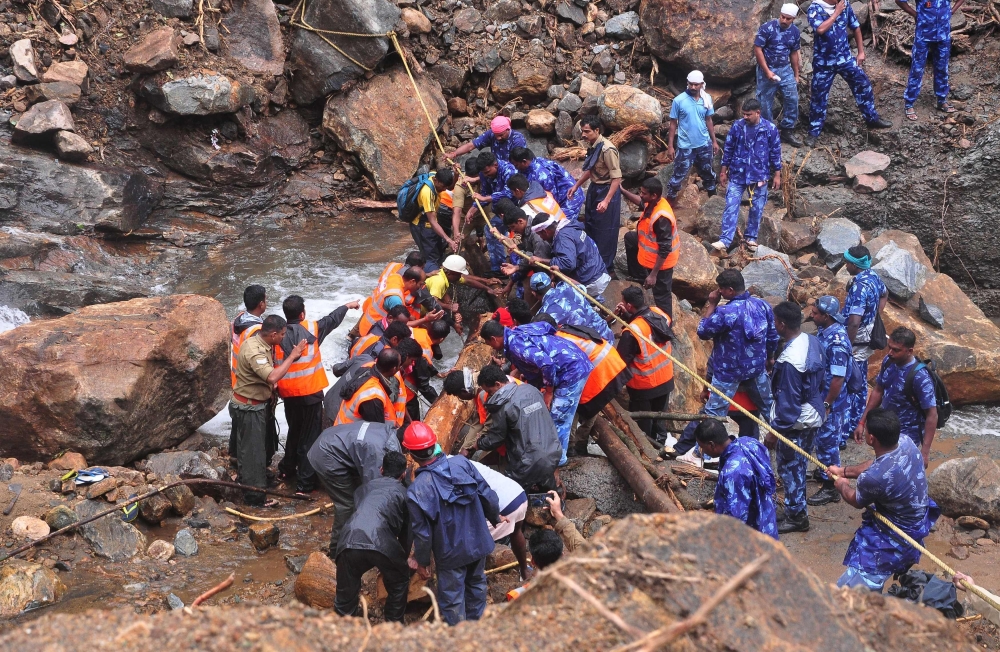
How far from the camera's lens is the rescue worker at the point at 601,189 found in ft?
26.6

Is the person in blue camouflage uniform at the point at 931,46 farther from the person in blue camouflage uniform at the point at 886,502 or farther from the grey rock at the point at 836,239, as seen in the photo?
the person in blue camouflage uniform at the point at 886,502

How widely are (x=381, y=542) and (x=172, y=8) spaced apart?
9329 millimetres

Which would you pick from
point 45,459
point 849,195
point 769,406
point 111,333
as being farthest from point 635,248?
point 45,459

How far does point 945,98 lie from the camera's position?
11.2 meters

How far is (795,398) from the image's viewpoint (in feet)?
20.7

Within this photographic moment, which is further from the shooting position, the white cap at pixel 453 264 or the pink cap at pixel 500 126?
the pink cap at pixel 500 126

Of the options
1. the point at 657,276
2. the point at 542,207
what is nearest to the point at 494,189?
the point at 542,207

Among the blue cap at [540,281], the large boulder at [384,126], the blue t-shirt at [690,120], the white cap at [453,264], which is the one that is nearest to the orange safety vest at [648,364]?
the blue cap at [540,281]

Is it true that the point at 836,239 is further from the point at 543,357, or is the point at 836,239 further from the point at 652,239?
the point at 543,357

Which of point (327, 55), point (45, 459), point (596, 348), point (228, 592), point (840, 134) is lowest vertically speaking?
point (228, 592)

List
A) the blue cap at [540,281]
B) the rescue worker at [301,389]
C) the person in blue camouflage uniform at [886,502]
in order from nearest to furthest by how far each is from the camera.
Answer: the person in blue camouflage uniform at [886,502], the rescue worker at [301,389], the blue cap at [540,281]

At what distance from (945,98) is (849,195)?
1850 mm

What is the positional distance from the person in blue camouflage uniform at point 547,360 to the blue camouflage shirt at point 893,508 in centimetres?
201

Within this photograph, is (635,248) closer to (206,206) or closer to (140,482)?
(140,482)
